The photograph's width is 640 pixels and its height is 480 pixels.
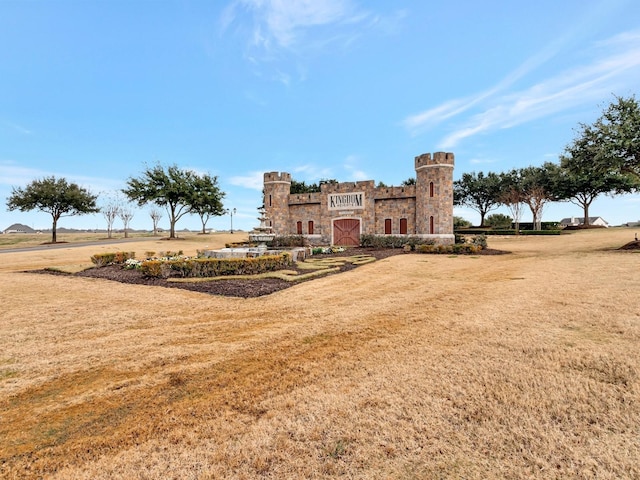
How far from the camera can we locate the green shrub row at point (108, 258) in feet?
51.6

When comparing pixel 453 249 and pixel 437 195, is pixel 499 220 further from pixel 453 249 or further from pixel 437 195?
pixel 453 249

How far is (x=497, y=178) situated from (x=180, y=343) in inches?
2255

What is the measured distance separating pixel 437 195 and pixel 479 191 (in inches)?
1307

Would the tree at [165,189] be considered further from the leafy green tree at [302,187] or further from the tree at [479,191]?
the tree at [479,191]

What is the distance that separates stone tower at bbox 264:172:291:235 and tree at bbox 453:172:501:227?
120 feet

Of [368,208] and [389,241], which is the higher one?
[368,208]

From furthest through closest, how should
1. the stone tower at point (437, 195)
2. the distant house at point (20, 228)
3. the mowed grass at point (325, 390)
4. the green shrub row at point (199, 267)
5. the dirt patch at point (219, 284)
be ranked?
the distant house at point (20, 228)
the stone tower at point (437, 195)
the green shrub row at point (199, 267)
the dirt patch at point (219, 284)
the mowed grass at point (325, 390)

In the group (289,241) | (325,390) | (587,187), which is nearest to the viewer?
(325,390)

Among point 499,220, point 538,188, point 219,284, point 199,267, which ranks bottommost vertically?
point 219,284

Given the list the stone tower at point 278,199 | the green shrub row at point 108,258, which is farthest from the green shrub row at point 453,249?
the green shrub row at point 108,258

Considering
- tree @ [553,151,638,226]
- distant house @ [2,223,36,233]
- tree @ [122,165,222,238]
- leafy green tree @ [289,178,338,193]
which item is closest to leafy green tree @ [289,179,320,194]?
leafy green tree @ [289,178,338,193]

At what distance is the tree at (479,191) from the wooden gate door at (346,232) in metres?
33.5

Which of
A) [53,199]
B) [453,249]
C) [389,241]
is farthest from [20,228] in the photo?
[453,249]

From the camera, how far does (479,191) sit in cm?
5381
